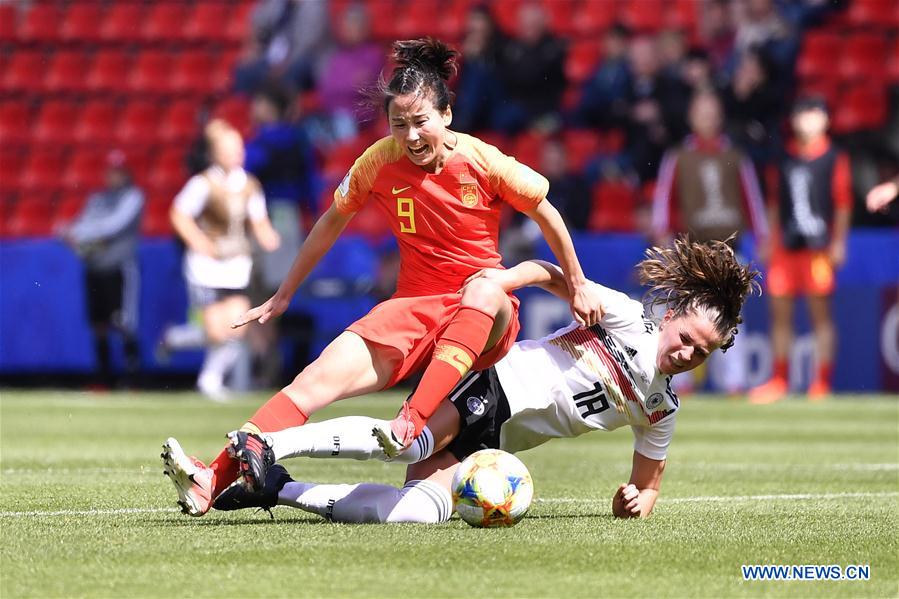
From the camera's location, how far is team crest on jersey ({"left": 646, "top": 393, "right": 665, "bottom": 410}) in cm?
577

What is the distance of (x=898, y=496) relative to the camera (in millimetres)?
6797

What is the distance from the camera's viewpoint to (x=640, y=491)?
19.3ft

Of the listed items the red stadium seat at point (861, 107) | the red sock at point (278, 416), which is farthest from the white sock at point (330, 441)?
the red stadium seat at point (861, 107)

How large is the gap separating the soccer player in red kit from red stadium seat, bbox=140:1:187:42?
14473 mm

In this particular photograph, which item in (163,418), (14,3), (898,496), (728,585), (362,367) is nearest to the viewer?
(728,585)

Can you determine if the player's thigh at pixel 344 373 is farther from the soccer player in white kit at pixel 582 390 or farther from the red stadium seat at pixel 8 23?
the red stadium seat at pixel 8 23

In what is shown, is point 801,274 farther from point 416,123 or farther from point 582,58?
point 416,123

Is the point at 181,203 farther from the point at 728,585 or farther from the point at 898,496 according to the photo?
the point at 728,585

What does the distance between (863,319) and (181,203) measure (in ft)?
20.9

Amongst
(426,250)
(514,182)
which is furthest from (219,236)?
(514,182)

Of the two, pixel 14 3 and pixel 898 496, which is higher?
pixel 14 3

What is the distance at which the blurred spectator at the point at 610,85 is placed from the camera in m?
16.1

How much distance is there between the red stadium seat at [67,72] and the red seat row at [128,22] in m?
0.23

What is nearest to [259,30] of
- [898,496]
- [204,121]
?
[204,121]
